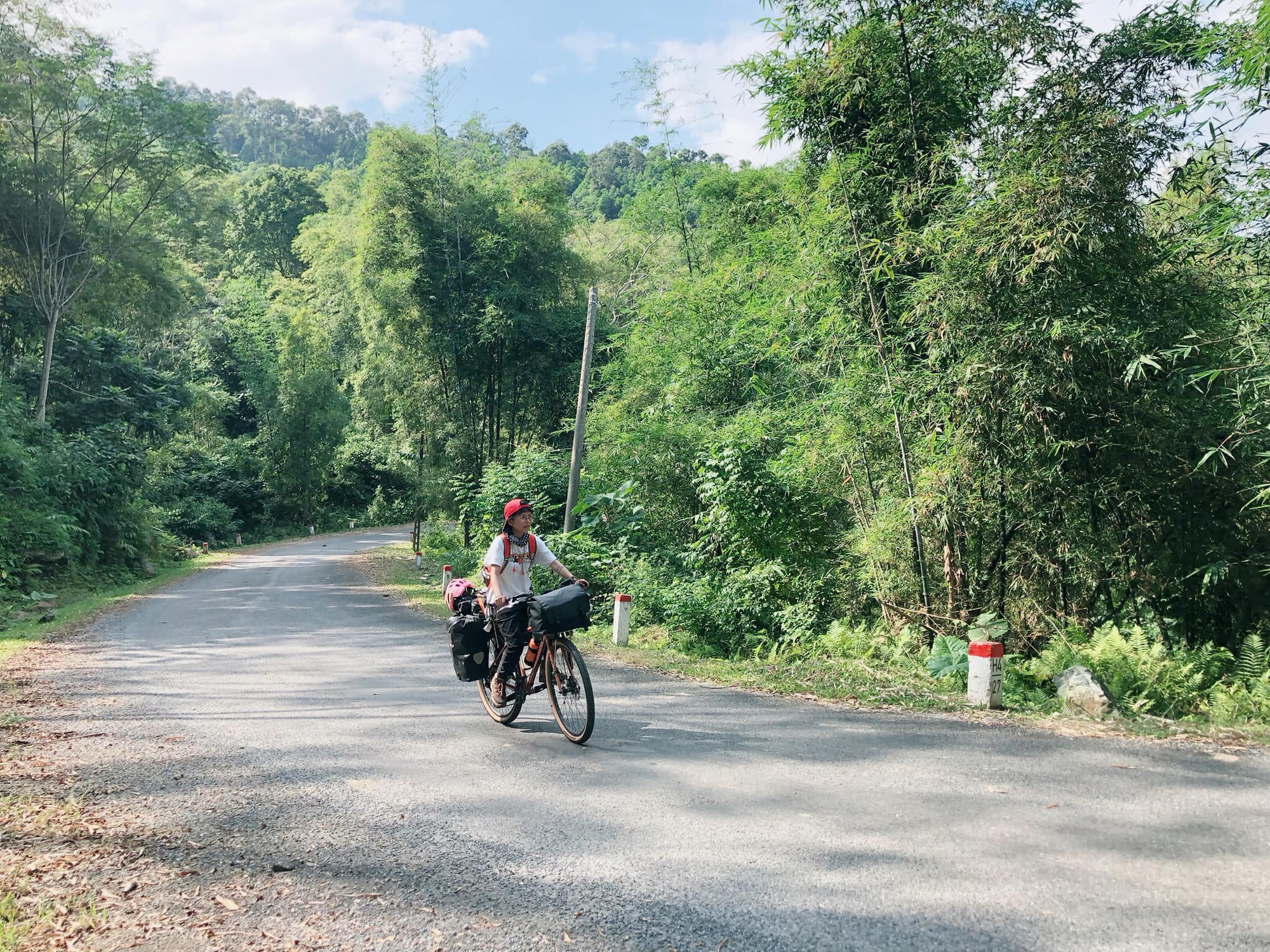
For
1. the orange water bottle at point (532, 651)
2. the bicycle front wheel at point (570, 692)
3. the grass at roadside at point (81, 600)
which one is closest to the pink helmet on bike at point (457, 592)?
the orange water bottle at point (532, 651)

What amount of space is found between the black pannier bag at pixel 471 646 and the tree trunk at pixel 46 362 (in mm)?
16996

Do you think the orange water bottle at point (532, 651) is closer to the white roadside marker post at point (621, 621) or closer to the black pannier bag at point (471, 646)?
the black pannier bag at point (471, 646)

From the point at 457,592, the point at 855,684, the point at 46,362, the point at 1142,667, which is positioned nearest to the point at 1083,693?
the point at 1142,667

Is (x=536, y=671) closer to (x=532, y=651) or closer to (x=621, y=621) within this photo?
(x=532, y=651)

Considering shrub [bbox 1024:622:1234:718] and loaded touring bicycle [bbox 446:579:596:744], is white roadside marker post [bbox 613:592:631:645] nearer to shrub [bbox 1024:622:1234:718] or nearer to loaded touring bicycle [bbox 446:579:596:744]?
loaded touring bicycle [bbox 446:579:596:744]

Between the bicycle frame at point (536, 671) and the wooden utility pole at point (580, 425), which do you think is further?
the wooden utility pole at point (580, 425)

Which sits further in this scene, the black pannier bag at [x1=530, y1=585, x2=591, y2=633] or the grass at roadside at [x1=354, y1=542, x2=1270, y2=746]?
the grass at roadside at [x1=354, y1=542, x2=1270, y2=746]

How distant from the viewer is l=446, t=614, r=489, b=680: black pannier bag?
6230 millimetres

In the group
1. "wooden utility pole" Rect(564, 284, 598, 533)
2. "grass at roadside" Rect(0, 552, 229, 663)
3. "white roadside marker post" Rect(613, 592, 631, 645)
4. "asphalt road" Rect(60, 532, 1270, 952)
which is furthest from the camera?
"wooden utility pole" Rect(564, 284, 598, 533)

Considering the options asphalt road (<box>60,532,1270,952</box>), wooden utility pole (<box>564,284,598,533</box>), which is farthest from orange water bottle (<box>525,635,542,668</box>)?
wooden utility pole (<box>564,284,598,533</box>)

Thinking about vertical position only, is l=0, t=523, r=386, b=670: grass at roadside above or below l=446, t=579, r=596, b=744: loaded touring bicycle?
below

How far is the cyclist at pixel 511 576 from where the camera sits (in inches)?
232

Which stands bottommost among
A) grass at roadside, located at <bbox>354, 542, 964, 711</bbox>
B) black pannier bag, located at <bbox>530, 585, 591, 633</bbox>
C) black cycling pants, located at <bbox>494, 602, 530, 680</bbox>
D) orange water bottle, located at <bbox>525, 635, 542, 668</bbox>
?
grass at roadside, located at <bbox>354, 542, 964, 711</bbox>

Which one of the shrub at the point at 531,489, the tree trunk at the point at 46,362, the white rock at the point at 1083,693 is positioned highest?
the tree trunk at the point at 46,362
